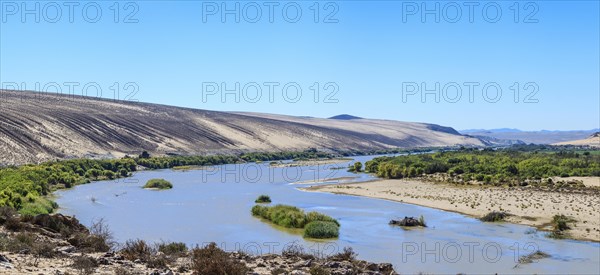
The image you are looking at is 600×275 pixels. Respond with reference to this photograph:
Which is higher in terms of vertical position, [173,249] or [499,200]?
[173,249]

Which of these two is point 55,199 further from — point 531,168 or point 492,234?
point 531,168

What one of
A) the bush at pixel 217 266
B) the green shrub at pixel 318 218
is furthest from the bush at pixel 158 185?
the bush at pixel 217 266

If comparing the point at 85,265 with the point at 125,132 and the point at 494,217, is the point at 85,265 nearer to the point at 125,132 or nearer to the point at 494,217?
the point at 494,217

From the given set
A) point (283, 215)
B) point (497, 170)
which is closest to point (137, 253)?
point (283, 215)

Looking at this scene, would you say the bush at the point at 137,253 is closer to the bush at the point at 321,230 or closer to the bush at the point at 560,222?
the bush at the point at 321,230

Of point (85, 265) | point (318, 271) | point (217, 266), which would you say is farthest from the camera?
point (318, 271)

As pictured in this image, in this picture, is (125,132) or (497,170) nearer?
(497,170)

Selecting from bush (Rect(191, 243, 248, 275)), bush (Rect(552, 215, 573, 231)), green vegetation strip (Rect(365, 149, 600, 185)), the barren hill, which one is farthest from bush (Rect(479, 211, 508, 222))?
the barren hill
